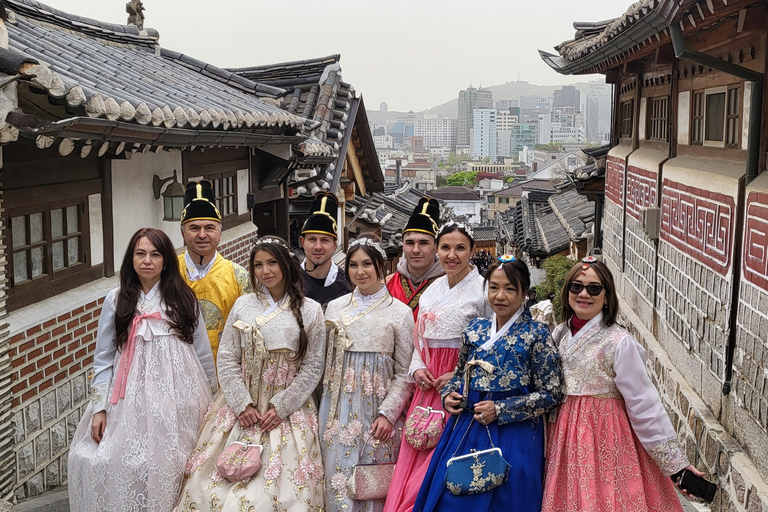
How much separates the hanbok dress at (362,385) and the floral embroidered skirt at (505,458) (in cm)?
56

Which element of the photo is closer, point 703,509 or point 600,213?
point 703,509

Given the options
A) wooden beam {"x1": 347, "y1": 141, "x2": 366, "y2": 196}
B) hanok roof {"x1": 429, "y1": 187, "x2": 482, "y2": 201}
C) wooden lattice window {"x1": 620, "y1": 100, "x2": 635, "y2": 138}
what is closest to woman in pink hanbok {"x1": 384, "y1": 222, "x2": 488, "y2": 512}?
wooden lattice window {"x1": 620, "y1": 100, "x2": 635, "y2": 138}

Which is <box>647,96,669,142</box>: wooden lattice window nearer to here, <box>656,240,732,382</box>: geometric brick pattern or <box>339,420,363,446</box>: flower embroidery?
<box>656,240,732,382</box>: geometric brick pattern

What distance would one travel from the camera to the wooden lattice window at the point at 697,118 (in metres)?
8.65

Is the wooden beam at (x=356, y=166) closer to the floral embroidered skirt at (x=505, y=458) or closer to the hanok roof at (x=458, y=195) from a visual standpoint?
the floral embroidered skirt at (x=505, y=458)

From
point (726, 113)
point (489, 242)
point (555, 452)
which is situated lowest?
point (489, 242)

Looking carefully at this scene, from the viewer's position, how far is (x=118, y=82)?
730 cm

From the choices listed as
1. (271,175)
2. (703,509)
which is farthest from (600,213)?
(703,509)

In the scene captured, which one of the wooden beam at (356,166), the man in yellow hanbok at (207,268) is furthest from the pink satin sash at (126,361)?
the wooden beam at (356,166)

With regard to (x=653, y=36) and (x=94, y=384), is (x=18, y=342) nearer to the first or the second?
(x=94, y=384)

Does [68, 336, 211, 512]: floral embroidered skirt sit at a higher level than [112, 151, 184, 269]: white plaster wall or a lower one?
lower

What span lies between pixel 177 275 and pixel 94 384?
2.71 ft

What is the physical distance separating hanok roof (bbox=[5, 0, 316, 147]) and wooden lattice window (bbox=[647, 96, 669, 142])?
4777mm

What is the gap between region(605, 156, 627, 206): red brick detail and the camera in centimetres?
1292
